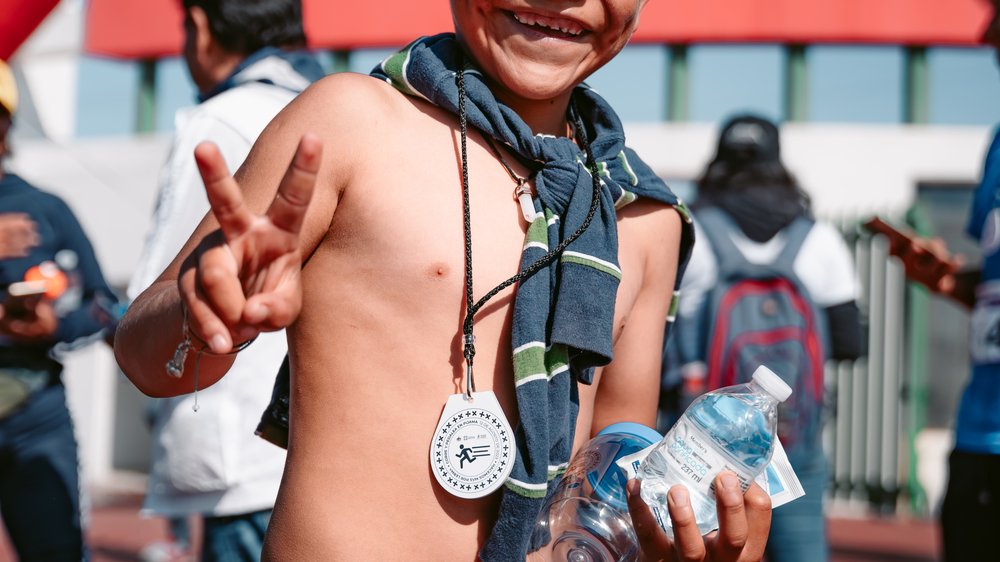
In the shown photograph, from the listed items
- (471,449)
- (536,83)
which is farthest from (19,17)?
(471,449)

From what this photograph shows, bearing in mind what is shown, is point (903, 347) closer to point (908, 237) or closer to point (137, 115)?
point (908, 237)

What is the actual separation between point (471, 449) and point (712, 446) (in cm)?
36

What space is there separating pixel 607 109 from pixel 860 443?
9636 millimetres

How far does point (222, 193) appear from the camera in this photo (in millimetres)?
1356

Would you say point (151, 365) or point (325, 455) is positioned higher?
point (151, 365)

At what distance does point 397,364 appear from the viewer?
5.74ft

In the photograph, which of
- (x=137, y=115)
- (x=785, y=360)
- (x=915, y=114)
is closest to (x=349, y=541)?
(x=785, y=360)

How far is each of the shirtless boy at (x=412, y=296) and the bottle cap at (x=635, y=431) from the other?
0.33 feet

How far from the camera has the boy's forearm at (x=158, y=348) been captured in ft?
5.13

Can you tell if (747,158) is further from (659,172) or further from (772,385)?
(659,172)

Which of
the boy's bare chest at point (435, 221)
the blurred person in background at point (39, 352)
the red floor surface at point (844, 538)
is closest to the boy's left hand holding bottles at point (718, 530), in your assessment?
the boy's bare chest at point (435, 221)

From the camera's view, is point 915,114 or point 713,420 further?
point 915,114

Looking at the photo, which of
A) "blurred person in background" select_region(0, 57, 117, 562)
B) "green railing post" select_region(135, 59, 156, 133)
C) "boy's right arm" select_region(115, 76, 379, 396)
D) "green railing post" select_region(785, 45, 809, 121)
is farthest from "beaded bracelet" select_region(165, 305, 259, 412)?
"green railing post" select_region(135, 59, 156, 133)

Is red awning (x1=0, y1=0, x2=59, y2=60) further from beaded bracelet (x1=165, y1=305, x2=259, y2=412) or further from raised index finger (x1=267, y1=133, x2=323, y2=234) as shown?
raised index finger (x1=267, y1=133, x2=323, y2=234)
